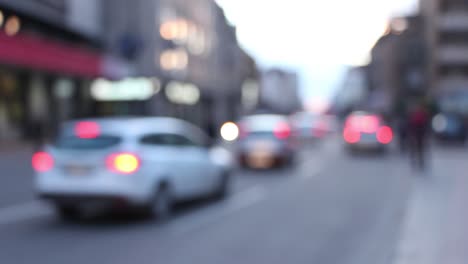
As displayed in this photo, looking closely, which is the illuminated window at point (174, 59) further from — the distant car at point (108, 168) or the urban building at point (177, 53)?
the distant car at point (108, 168)

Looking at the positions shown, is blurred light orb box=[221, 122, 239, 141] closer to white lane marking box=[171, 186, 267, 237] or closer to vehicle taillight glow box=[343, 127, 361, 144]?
vehicle taillight glow box=[343, 127, 361, 144]

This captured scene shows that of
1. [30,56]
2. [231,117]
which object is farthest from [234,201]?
[231,117]

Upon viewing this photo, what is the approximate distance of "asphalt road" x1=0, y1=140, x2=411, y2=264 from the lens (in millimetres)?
7941

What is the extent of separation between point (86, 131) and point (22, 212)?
2.32 meters

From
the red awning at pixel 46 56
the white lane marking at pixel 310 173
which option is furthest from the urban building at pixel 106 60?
the white lane marking at pixel 310 173

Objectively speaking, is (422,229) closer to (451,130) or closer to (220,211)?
(220,211)

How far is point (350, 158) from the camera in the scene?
2745 cm

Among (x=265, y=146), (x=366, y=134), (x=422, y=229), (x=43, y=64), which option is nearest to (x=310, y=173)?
(x=265, y=146)

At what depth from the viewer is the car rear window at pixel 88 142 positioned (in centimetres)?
1007

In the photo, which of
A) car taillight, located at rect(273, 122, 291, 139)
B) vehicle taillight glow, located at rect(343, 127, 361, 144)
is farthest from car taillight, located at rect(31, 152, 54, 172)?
vehicle taillight glow, located at rect(343, 127, 361, 144)

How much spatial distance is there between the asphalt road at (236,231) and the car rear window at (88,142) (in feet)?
3.70

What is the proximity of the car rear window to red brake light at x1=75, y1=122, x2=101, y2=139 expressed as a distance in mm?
57

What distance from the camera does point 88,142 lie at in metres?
10.1

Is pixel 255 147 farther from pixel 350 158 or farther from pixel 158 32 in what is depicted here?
pixel 158 32
